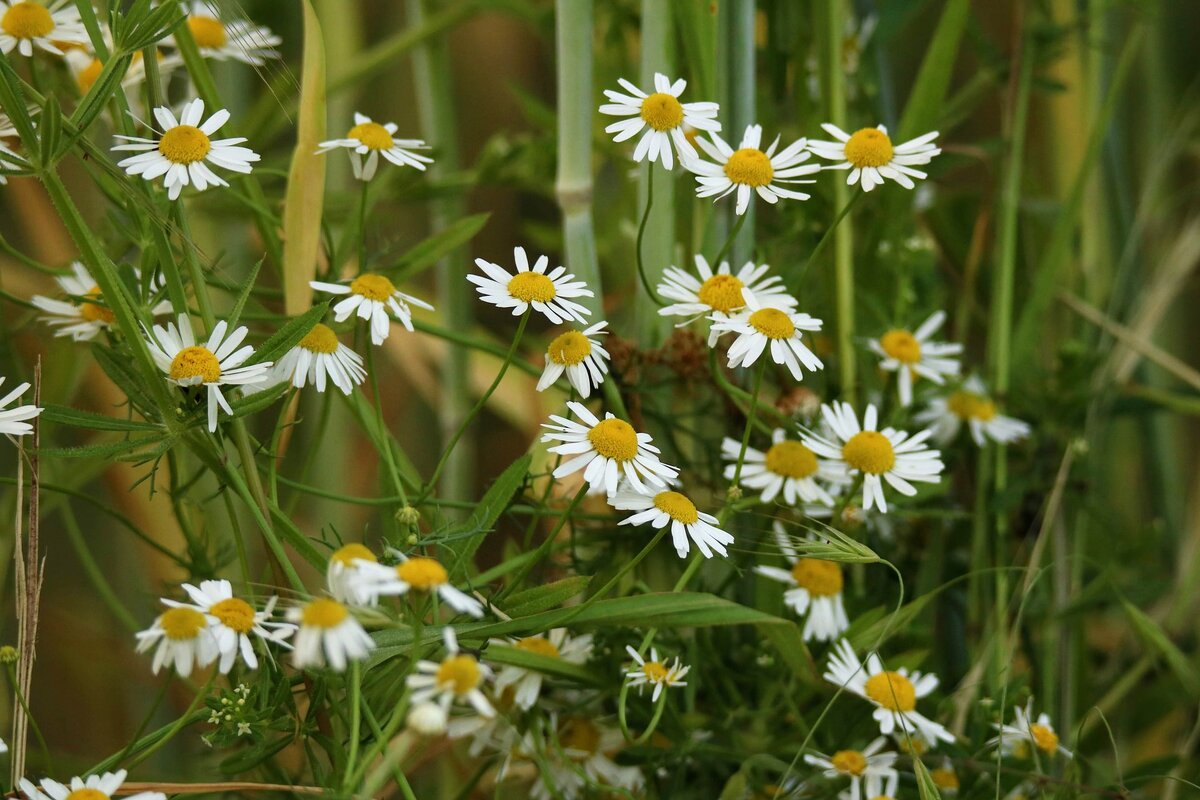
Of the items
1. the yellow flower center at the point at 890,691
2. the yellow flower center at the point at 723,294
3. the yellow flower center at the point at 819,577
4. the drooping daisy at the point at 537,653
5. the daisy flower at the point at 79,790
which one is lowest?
the yellow flower center at the point at 890,691

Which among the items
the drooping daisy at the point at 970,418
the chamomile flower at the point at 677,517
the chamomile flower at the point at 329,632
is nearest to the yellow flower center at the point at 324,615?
the chamomile flower at the point at 329,632

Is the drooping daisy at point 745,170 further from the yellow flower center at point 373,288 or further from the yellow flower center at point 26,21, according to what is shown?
the yellow flower center at point 26,21

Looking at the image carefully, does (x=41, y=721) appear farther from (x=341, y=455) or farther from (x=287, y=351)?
(x=287, y=351)

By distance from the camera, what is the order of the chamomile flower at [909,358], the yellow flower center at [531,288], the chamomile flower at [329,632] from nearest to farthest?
the chamomile flower at [329,632] → the yellow flower center at [531,288] → the chamomile flower at [909,358]

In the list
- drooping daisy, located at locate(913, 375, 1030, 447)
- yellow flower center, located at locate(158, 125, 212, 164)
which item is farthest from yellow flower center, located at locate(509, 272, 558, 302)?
drooping daisy, located at locate(913, 375, 1030, 447)

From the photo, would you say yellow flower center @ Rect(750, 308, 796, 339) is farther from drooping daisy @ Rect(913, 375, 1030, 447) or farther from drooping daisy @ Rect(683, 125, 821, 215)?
drooping daisy @ Rect(913, 375, 1030, 447)

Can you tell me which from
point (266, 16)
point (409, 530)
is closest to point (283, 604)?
point (409, 530)
